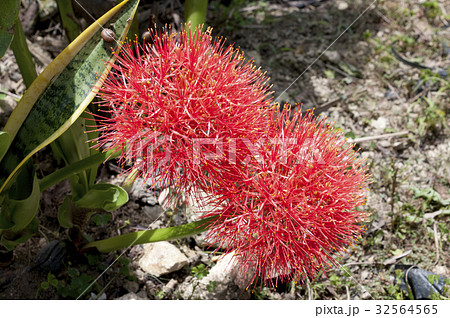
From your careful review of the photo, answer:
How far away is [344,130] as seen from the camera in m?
2.18

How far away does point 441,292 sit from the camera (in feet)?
5.20

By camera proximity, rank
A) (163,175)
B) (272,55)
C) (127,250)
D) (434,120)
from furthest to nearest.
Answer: (272,55), (434,120), (127,250), (163,175)

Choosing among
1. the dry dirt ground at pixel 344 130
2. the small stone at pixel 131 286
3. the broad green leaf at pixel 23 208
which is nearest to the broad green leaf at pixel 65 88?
the broad green leaf at pixel 23 208

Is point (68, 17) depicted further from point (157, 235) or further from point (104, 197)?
point (157, 235)

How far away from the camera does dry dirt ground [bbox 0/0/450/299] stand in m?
1.65

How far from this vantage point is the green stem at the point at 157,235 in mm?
1327

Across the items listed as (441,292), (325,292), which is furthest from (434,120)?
(325,292)

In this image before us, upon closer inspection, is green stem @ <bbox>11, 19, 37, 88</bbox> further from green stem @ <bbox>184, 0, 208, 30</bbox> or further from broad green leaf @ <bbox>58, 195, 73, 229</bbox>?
green stem @ <bbox>184, 0, 208, 30</bbox>

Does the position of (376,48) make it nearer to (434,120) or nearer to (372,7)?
(372,7)

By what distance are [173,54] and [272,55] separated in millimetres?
1291

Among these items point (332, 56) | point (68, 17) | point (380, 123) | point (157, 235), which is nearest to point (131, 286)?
point (157, 235)

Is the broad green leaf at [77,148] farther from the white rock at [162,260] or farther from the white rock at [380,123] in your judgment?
the white rock at [380,123]

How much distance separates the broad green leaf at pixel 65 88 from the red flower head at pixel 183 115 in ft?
0.26

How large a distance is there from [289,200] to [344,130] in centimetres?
112
